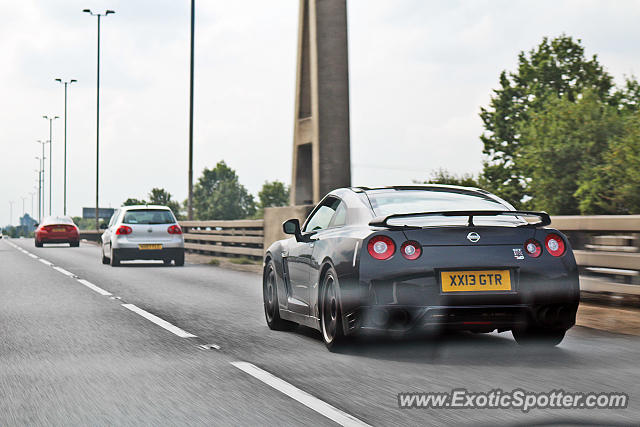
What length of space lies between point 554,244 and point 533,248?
219 mm

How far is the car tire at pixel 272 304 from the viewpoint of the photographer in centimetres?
905

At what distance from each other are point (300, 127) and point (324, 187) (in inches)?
88.4

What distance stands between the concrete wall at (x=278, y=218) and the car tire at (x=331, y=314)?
10504 mm

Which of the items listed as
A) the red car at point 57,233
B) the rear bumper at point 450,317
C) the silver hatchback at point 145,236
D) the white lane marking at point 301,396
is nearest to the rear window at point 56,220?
the red car at point 57,233

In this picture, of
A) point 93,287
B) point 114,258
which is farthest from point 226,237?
point 93,287

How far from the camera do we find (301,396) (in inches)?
220

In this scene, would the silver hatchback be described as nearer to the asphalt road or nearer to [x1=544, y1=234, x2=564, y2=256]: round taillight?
the asphalt road

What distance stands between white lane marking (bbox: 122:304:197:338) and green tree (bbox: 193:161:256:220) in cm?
15136

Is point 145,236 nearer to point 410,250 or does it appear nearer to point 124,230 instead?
point 124,230

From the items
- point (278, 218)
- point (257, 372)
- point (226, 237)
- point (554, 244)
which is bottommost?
point (257, 372)

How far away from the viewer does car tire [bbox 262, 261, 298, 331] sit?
9055 mm

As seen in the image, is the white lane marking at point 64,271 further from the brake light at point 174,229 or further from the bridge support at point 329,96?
the bridge support at point 329,96

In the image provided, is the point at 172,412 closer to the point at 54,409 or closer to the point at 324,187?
the point at 54,409

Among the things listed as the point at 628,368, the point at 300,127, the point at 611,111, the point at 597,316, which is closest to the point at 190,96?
the point at 300,127
